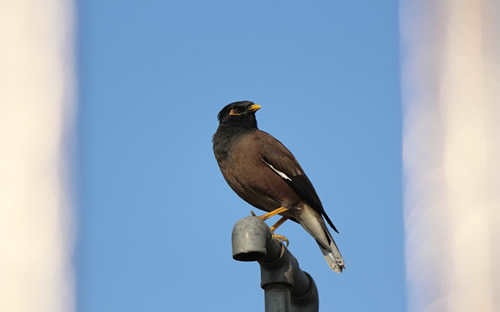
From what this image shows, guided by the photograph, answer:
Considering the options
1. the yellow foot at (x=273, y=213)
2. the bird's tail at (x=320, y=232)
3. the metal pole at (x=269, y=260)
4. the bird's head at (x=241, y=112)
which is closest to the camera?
the metal pole at (x=269, y=260)

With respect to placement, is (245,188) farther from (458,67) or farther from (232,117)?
(458,67)

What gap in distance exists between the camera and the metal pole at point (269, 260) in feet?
16.0

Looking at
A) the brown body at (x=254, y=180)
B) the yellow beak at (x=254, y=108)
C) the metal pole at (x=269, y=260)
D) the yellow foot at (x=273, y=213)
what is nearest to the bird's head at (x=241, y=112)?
the yellow beak at (x=254, y=108)

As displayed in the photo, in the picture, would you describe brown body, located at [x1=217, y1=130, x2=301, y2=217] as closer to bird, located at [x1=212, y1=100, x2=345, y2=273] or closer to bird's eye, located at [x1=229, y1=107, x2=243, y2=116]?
bird, located at [x1=212, y1=100, x2=345, y2=273]

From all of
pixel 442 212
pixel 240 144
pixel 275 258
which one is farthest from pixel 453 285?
pixel 275 258

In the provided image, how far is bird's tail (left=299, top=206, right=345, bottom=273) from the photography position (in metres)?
7.43

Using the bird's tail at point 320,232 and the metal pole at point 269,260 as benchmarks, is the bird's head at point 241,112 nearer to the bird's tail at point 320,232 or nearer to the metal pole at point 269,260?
the bird's tail at point 320,232

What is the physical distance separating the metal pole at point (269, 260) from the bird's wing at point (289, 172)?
7.09 ft

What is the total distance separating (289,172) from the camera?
7.52 meters

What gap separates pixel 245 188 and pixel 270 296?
2485 mm

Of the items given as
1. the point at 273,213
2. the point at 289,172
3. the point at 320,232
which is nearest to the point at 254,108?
the point at 289,172

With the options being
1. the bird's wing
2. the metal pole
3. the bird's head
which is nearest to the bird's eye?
the bird's head

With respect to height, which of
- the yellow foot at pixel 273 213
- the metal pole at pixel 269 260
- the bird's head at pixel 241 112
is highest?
the bird's head at pixel 241 112

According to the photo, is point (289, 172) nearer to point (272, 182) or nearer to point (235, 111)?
point (272, 182)
